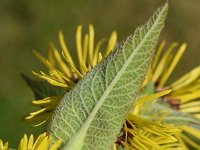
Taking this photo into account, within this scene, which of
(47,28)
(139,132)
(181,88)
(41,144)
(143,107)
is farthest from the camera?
(47,28)

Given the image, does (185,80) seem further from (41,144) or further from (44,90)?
(41,144)

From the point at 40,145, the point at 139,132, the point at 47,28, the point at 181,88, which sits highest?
the point at 47,28

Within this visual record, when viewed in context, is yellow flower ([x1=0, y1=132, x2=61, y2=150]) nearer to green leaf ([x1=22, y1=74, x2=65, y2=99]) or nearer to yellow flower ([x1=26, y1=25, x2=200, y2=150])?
yellow flower ([x1=26, y1=25, x2=200, y2=150])

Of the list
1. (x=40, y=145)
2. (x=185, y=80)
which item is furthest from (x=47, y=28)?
(x=40, y=145)

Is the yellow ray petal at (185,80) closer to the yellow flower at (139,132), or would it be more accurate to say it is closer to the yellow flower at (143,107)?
the yellow flower at (143,107)

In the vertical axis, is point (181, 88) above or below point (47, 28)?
below
